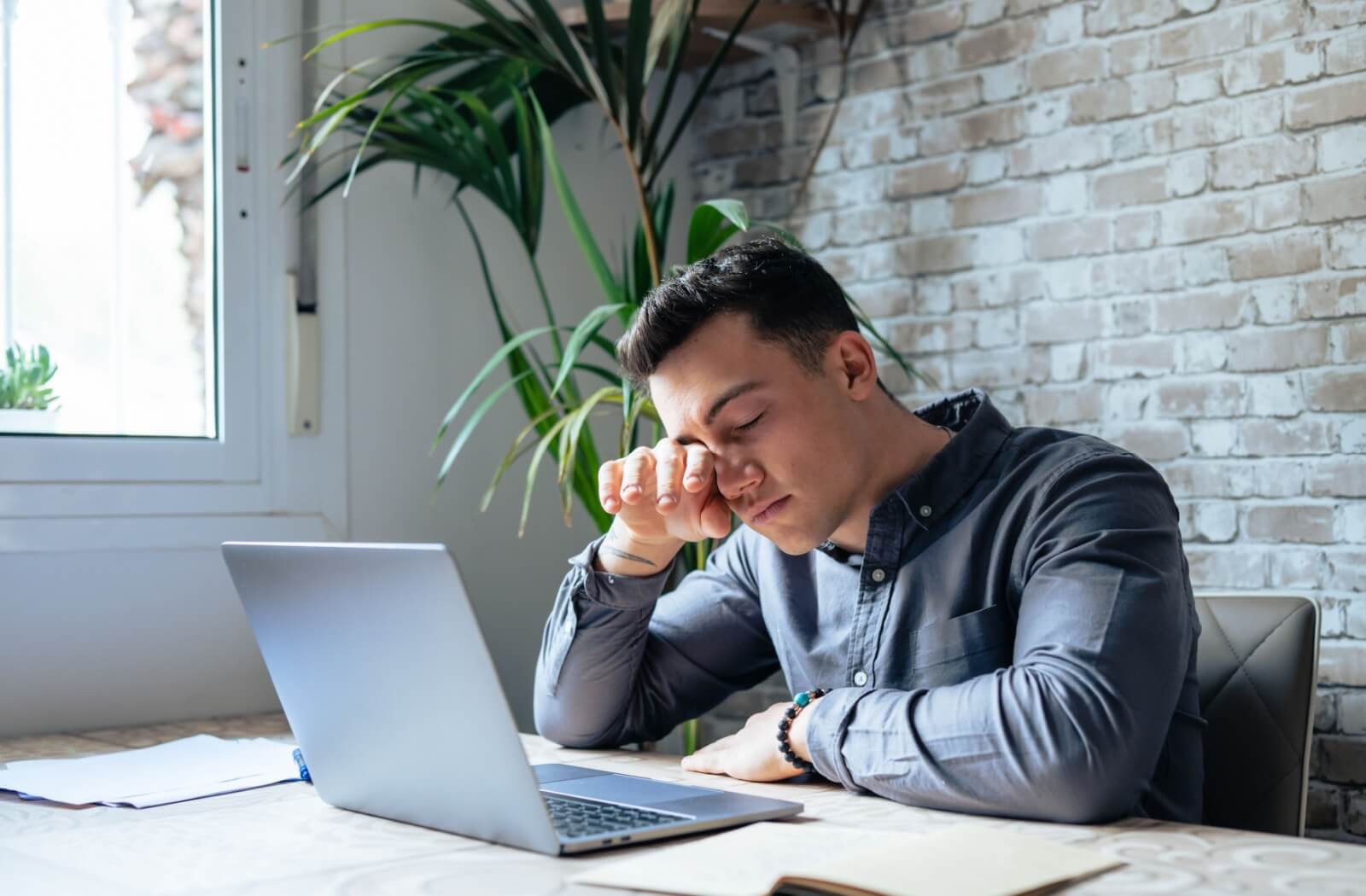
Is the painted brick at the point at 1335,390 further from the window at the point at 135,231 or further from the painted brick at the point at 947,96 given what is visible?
the window at the point at 135,231

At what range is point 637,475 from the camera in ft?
5.17

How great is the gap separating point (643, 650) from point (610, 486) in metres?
0.29

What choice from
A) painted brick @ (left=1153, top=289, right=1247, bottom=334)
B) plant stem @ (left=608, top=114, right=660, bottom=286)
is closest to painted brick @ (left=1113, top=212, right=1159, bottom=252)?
painted brick @ (left=1153, top=289, right=1247, bottom=334)

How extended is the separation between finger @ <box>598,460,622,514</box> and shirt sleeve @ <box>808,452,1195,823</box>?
39 cm

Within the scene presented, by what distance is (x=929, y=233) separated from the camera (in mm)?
2771

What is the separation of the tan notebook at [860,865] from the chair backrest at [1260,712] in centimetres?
58

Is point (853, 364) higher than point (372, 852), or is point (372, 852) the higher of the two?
point (853, 364)

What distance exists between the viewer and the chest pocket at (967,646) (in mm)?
1475

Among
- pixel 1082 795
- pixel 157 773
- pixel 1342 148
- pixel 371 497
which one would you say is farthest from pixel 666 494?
pixel 1342 148

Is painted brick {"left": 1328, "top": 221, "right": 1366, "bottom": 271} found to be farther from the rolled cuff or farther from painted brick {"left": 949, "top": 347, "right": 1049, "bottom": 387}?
the rolled cuff

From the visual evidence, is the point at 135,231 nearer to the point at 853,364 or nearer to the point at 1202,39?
the point at 853,364

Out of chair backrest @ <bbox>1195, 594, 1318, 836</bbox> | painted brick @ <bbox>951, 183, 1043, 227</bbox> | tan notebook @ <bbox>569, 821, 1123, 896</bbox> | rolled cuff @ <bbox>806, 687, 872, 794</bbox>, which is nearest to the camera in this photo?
tan notebook @ <bbox>569, 821, 1123, 896</bbox>

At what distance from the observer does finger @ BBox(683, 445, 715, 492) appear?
1.52m

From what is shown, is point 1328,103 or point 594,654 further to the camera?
point 1328,103
